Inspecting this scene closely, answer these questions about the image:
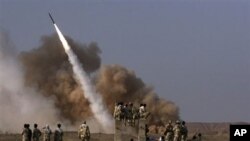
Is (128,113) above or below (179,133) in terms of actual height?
above

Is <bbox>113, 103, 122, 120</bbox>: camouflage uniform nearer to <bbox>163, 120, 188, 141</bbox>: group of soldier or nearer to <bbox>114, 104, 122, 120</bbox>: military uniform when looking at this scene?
<bbox>114, 104, 122, 120</bbox>: military uniform

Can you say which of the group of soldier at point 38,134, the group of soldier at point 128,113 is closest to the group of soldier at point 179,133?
the group of soldier at point 128,113

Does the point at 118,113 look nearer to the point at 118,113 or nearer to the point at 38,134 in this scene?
the point at 118,113

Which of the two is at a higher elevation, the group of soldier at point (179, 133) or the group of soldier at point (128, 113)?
the group of soldier at point (128, 113)

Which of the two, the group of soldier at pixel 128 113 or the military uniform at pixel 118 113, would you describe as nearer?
the group of soldier at pixel 128 113

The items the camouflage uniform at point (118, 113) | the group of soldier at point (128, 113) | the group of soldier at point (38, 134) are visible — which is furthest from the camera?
the camouflage uniform at point (118, 113)

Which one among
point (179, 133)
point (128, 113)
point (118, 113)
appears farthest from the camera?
point (128, 113)

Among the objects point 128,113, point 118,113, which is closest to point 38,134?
point 118,113

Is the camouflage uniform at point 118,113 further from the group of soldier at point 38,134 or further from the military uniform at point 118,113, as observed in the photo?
the group of soldier at point 38,134

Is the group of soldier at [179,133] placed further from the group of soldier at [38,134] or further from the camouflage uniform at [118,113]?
the camouflage uniform at [118,113]

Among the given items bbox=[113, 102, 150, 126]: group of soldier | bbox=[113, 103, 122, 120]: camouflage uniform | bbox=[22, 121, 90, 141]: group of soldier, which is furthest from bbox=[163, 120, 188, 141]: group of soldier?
bbox=[113, 103, 122, 120]: camouflage uniform

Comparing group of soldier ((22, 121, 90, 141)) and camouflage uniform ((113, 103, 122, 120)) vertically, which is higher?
camouflage uniform ((113, 103, 122, 120))

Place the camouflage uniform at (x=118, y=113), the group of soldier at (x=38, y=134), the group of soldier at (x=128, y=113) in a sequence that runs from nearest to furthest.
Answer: the group of soldier at (x=38, y=134)
the group of soldier at (x=128, y=113)
the camouflage uniform at (x=118, y=113)

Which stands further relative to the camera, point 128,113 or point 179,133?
point 128,113
